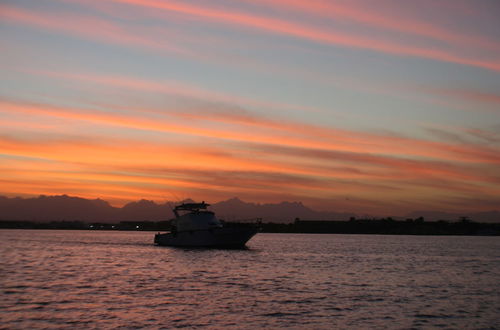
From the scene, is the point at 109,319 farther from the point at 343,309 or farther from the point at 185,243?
the point at 185,243

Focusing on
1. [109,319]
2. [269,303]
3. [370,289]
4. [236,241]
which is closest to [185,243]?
[236,241]

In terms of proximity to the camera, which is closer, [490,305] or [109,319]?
[109,319]

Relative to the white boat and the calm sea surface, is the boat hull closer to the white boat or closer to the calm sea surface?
the white boat

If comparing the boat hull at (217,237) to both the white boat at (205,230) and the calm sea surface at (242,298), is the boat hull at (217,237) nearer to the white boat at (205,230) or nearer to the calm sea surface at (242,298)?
the white boat at (205,230)

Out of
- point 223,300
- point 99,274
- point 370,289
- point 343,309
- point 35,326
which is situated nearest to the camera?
point 35,326

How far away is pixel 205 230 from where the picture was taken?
90.3 meters

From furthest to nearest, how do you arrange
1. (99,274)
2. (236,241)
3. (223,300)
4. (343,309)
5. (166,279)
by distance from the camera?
(236,241), (99,274), (166,279), (223,300), (343,309)

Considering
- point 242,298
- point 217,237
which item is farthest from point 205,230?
point 242,298

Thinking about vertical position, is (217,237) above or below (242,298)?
above

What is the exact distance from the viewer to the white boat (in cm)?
9012

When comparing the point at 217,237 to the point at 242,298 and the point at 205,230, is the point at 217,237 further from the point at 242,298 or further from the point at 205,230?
the point at 242,298

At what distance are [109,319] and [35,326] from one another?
3.77 m

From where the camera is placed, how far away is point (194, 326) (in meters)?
28.2

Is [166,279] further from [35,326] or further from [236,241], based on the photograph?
[236,241]
